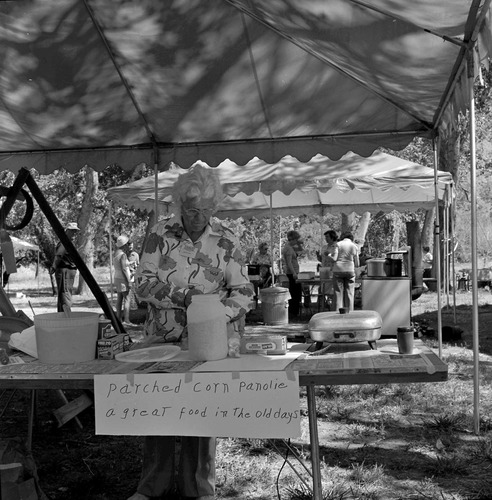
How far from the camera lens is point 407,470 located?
3881 millimetres

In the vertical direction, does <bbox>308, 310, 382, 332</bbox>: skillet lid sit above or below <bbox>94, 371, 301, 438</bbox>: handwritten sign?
above

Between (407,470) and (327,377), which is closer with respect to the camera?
(327,377)

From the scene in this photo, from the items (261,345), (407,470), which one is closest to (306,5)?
(261,345)

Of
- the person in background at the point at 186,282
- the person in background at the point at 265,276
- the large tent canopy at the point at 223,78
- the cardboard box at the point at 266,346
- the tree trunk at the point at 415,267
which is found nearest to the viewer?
the cardboard box at the point at 266,346

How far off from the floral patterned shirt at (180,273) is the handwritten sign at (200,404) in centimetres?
88

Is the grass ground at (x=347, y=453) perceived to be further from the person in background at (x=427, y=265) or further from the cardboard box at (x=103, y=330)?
the person in background at (x=427, y=265)

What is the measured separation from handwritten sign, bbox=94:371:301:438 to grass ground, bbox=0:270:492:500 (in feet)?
3.79

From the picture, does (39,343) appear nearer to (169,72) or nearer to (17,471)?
(17,471)

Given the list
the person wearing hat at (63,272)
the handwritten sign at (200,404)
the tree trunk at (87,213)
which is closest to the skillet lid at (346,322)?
the handwritten sign at (200,404)

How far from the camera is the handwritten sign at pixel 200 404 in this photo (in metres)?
2.24

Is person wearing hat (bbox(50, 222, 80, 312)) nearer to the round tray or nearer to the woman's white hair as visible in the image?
the woman's white hair

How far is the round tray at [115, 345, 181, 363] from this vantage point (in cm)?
256

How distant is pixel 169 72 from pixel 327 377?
10.5ft

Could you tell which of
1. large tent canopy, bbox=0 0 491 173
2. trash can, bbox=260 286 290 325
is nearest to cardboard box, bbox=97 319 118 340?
large tent canopy, bbox=0 0 491 173
